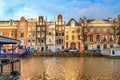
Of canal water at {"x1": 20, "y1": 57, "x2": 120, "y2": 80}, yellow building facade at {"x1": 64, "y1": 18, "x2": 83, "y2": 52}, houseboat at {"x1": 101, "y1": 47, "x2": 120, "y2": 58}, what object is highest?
yellow building facade at {"x1": 64, "y1": 18, "x2": 83, "y2": 52}

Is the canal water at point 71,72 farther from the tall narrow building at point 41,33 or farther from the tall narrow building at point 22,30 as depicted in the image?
the tall narrow building at point 22,30

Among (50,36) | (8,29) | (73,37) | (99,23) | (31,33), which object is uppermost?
(99,23)

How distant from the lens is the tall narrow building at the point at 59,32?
114 m

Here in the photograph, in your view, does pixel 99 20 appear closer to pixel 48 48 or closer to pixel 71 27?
pixel 71 27

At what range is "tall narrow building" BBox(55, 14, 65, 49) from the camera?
11406cm

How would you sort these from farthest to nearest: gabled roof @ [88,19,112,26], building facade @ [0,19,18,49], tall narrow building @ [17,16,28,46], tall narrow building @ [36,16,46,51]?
tall narrow building @ [17,16,28,46] < building facade @ [0,19,18,49] < gabled roof @ [88,19,112,26] < tall narrow building @ [36,16,46,51]

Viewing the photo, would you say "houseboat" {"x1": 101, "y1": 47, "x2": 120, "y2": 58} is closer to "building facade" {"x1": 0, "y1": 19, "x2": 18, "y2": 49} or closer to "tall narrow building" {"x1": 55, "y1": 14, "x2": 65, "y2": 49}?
"tall narrow building" {"x1": 55, "y1": 14, "x2": 65, "y2": 49}

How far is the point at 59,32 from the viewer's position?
4532 inches

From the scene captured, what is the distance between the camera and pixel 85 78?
31.7 meters

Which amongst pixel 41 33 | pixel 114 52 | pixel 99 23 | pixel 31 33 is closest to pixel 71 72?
pixel 114 52

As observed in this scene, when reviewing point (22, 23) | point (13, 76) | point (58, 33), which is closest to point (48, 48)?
point (58, 33)

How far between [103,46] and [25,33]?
31.1 m

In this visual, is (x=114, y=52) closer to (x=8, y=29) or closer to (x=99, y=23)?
(x=99, y=23)

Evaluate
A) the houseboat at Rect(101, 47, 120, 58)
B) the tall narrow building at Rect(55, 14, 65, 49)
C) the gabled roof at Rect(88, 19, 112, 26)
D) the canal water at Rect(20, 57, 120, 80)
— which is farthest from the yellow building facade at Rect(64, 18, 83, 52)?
the canal water at Rect(20, 57, 120, 80)
